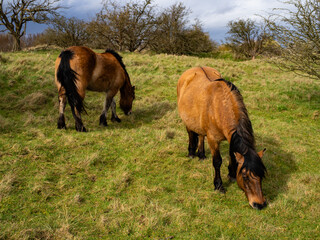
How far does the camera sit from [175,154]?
539 centimetres

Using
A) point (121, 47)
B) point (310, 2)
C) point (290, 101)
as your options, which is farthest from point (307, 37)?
point (121, 47)

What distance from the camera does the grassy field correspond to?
315 cm

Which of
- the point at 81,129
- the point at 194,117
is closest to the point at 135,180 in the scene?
the point at 194,117

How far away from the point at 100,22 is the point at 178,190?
73.3 feet

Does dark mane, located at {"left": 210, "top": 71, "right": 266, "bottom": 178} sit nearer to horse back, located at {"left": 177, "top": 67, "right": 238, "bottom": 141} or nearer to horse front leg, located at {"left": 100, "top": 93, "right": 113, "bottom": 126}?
horse back, located at {"left": 177, "top": 67, "right": 238, "bottom": 141}

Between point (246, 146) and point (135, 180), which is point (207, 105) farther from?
point (135, 180)

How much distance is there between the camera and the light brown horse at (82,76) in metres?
5.95

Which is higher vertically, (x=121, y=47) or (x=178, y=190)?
(x=121, y=47)

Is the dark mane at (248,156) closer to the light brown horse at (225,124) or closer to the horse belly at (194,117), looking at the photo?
the light brown horse at (225,124)

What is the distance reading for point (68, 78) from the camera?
19.3 ft

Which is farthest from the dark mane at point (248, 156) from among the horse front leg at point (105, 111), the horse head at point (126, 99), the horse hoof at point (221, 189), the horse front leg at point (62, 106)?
the horse head at point (126, 99)

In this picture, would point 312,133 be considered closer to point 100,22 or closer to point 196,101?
point 196,101

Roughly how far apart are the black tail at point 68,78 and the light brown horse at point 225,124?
9.05 feet

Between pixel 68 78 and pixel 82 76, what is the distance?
358 millimetres
